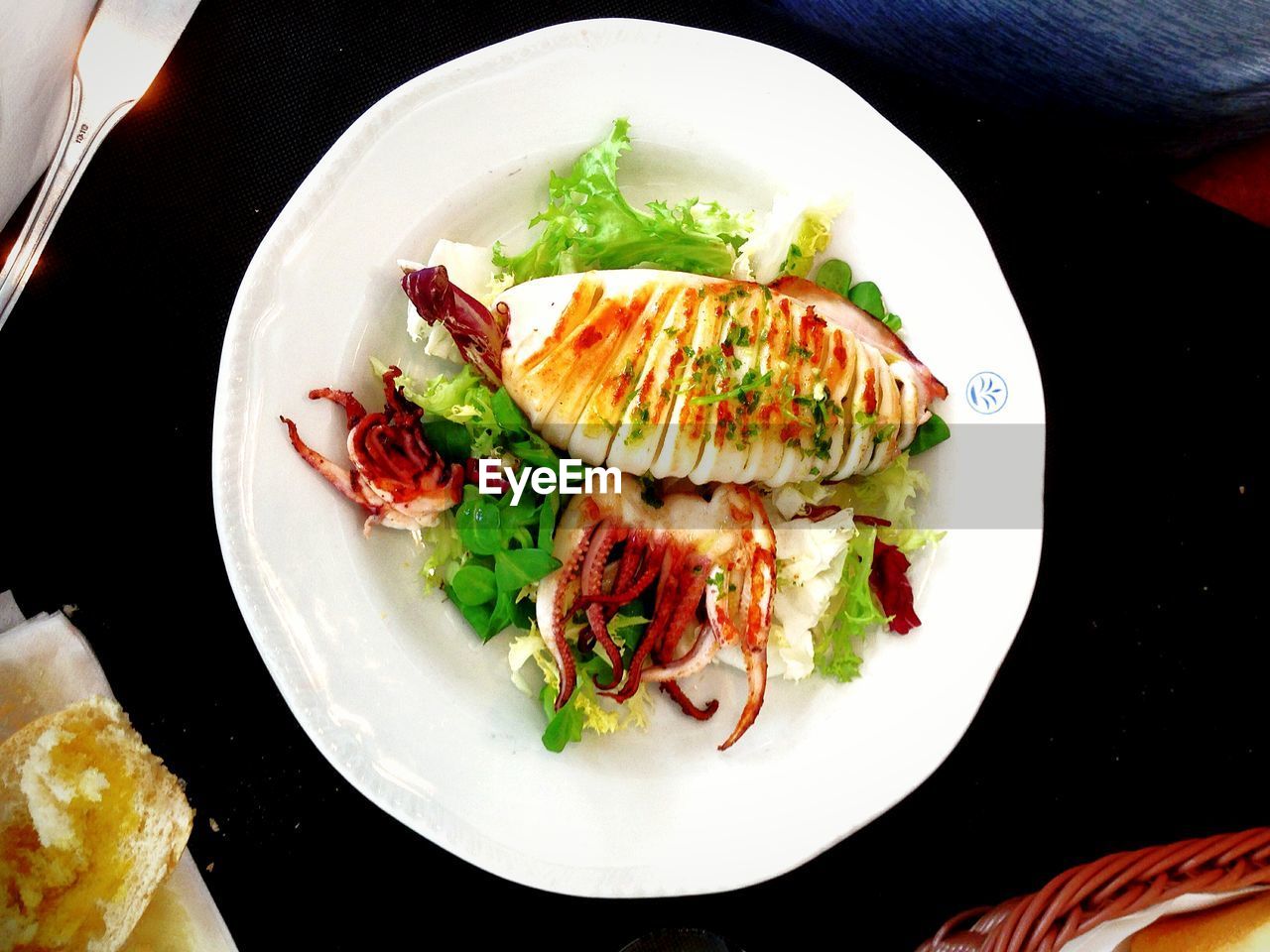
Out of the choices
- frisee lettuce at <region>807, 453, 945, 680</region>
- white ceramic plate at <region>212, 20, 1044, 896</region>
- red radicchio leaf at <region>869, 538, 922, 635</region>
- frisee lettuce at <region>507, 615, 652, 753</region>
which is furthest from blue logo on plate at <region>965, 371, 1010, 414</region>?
frisee lettuce at <region>507, 615, 652, 753</region>

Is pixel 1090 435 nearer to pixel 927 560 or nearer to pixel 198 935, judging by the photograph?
pixel 927 560

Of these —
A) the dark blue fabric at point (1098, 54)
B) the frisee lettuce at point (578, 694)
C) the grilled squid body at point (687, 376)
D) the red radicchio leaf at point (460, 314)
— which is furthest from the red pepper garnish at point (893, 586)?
the dark blue fabric at point (1098, 54)

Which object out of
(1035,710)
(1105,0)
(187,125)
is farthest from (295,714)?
(1105,0)

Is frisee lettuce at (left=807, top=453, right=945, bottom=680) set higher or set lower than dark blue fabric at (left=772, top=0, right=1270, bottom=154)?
lower

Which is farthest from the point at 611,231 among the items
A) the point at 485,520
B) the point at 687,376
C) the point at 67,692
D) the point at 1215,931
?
the point at 1215,931

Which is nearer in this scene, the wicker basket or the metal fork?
the wicker basket

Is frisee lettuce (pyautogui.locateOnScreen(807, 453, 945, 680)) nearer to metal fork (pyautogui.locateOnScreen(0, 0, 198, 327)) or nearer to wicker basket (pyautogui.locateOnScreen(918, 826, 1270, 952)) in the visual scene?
wicker basket (pyautogui.locateOnScreen(918, 826, 1270, 952))

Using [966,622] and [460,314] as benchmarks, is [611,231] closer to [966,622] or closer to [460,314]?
[460,314]
